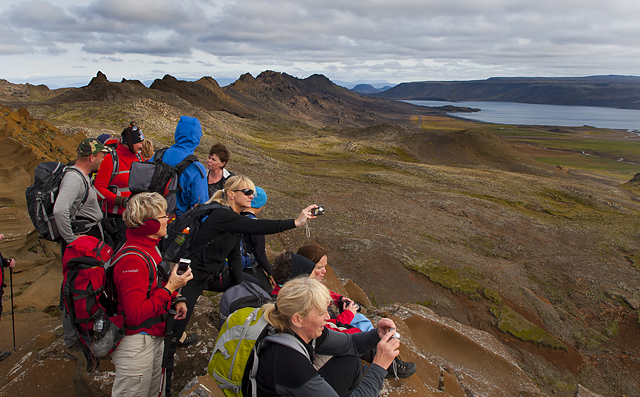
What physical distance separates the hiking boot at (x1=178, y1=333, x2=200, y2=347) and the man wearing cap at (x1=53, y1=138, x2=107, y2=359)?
3.96 ft

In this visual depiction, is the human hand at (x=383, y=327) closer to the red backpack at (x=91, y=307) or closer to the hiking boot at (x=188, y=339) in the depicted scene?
the red backpack at (x=91, y=307)

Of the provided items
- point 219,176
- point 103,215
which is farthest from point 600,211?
point 103,215

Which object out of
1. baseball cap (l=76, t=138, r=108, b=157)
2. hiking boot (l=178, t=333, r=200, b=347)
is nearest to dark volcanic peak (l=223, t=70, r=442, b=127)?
baseball cap (l=76, t=138, r=108, b=157)

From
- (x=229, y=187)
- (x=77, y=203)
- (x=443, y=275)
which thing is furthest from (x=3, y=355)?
(x=443, y=275)

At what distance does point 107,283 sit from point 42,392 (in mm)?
2071

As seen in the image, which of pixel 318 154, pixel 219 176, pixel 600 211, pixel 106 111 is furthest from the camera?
pixel 318 154

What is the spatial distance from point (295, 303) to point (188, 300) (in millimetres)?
1980

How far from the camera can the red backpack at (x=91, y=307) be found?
302 cm

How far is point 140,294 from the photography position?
9.84 ft

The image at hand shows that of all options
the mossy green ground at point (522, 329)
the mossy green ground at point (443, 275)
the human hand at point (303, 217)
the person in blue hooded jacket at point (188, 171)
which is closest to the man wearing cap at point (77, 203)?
the person in blue hooded jacket at point (188, 171)

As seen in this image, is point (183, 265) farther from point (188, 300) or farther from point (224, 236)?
point (188, 300)

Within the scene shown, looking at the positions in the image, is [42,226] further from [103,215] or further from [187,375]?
[187,375]

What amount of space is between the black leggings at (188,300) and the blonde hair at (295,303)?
4.80 ft

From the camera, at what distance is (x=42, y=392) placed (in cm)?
386
